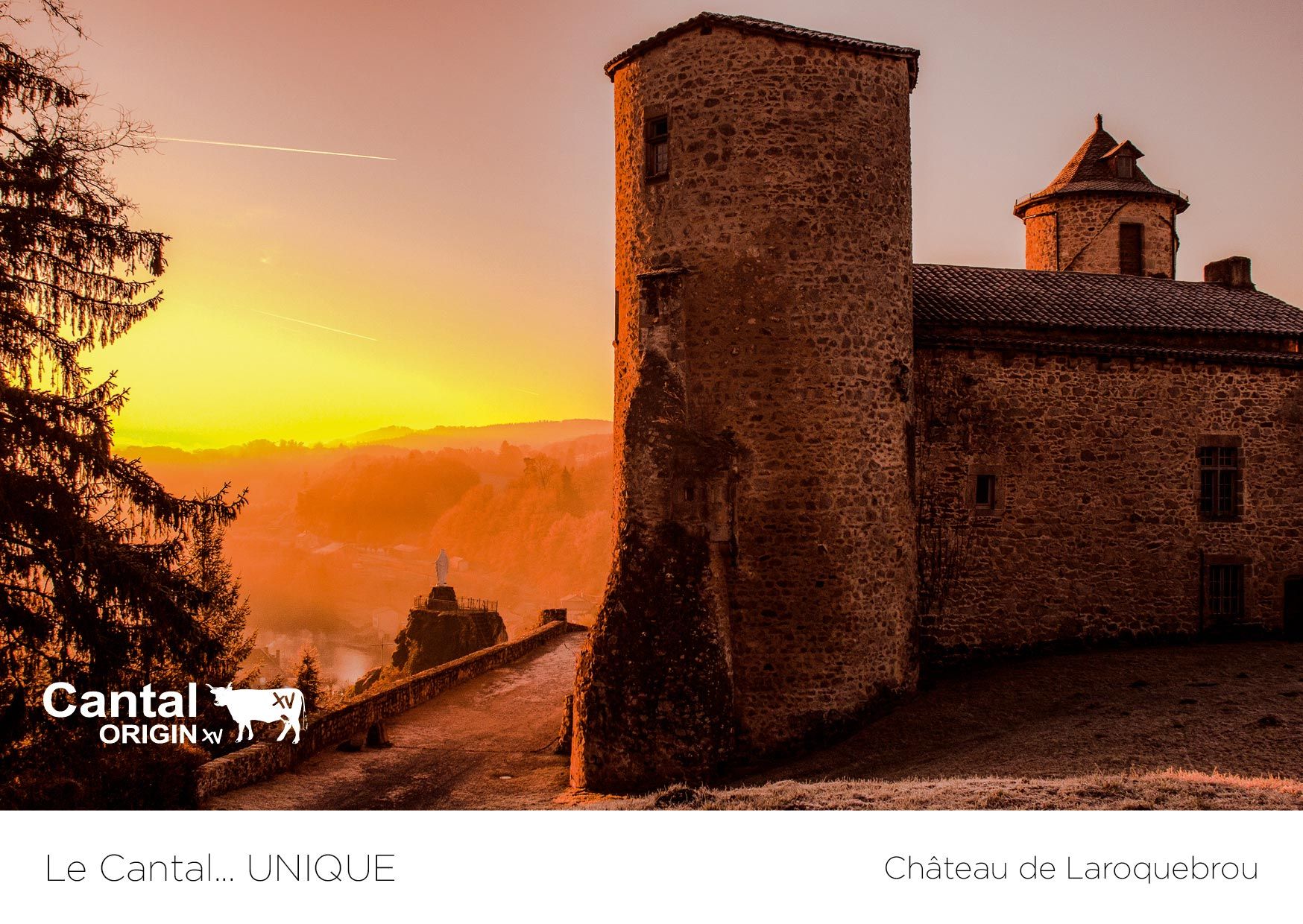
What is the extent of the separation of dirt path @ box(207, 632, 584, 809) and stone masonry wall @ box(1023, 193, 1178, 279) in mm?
15139

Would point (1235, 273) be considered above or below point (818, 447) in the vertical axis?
above

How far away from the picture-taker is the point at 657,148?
12836 mm

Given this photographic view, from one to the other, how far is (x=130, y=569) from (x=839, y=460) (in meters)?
7.88

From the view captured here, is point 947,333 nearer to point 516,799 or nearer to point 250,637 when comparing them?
point 516,799

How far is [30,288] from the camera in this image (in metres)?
9.44

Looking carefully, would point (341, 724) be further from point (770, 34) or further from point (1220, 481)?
point (1220, 481)

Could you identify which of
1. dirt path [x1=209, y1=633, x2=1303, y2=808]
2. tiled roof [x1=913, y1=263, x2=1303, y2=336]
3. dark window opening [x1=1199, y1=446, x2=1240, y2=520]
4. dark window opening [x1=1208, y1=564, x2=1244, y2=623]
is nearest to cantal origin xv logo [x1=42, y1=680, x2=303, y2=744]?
dirt path [x1=209, y1=633, x2=1303, y2=808]

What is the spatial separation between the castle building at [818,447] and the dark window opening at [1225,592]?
58mm

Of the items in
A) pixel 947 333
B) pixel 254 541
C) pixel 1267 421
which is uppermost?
pixel 947 333

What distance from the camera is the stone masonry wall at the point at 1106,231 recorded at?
22.6 m

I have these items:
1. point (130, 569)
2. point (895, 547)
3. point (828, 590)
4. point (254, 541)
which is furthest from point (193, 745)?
point (254, 541)

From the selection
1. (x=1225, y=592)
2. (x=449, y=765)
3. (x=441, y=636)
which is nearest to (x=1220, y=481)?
(x=1225, y=592)

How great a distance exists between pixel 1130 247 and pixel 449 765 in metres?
18.9

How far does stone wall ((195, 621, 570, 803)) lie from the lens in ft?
34.7
